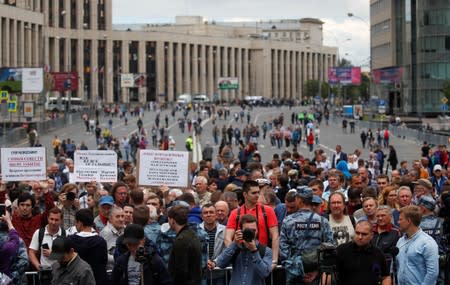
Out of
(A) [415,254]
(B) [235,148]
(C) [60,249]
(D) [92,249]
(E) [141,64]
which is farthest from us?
(E) [141,64]

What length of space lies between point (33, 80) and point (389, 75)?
39427 mm

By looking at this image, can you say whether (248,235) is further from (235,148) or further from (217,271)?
(235,148)

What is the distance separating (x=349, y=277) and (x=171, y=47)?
6922 inches

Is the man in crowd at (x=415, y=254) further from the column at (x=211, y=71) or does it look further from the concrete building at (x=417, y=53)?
the column at (x=211, y=71)

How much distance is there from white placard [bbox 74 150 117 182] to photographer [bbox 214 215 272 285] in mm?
9650

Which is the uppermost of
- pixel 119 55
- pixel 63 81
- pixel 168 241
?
pixel 119 55

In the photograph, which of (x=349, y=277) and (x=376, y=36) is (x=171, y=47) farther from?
(x=349, y=277)

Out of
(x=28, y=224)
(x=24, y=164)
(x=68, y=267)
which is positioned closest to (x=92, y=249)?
(x=68, y=267)

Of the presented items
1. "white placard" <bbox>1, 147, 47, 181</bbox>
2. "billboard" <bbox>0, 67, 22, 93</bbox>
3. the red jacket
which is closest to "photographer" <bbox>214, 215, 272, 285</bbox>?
the red jacket

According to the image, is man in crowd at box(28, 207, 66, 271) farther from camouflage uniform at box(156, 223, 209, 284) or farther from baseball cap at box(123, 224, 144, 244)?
baseball cap at box(123, 224, 144, 244)

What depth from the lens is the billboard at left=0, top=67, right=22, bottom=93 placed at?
91750mm

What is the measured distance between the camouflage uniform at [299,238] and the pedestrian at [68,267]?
7.07 ft

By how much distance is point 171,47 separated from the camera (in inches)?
7303

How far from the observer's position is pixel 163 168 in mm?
18422
